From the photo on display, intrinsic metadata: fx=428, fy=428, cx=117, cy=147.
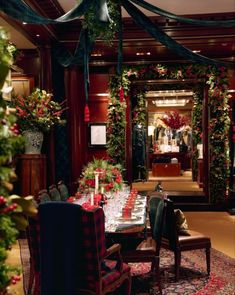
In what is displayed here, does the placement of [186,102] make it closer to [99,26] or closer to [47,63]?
[47,63]

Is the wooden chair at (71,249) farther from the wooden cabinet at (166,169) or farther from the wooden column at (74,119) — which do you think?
the wooden cabinet at (166,169)

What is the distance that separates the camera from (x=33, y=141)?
706 cm

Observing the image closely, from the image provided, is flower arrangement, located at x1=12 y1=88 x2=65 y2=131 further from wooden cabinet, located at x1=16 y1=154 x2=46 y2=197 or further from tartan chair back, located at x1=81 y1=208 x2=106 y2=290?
tartan chair back, located at x1=81 y1=208 x2=106 y2=290

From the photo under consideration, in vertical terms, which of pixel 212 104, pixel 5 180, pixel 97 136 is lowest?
pixel 5 180

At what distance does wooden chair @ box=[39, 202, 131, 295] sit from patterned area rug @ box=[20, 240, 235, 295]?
4.23ft

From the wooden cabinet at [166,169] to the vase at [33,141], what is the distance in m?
8.50

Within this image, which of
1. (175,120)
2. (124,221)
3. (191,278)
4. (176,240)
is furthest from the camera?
(175,120)

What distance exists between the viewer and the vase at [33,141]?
23.1 ft

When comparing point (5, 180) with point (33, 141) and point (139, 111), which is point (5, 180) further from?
point (139, 111)

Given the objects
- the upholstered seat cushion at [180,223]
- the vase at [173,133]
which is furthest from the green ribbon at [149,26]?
the vase at [173,133]

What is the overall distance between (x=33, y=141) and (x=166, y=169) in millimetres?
8741

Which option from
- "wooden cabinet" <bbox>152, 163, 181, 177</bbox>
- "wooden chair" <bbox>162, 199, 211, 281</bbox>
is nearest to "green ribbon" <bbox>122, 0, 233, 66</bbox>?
"wooden chair" <bbox>162, 199, 211, 281</bbox>

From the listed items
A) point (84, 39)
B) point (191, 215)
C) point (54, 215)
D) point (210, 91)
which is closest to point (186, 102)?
point (210, 91)

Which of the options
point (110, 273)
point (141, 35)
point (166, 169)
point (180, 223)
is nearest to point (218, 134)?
point (141, 35)
